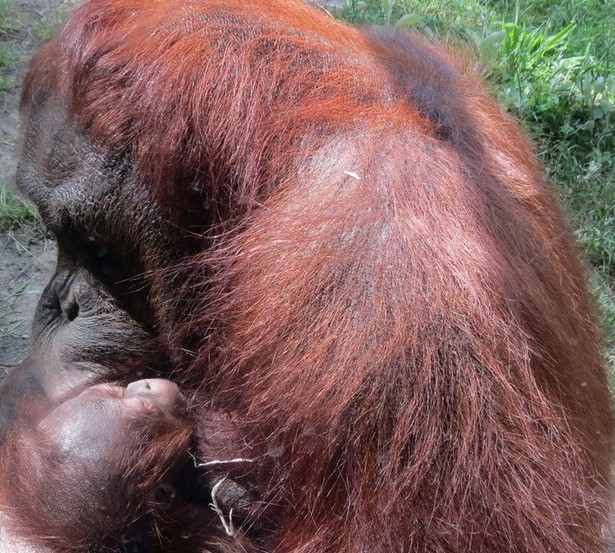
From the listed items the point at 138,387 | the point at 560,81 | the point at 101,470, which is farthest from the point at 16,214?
the point at 560,81

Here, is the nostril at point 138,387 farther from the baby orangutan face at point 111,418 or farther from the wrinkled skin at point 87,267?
the wrinkled skin at point 87,267

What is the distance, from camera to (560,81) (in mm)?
3854

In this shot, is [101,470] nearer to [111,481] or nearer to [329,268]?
[111,481]

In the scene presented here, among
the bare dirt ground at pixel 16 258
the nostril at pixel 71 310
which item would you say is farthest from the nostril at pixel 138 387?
the bare dirt ground at pixel 16 258

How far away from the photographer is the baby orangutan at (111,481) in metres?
1.70

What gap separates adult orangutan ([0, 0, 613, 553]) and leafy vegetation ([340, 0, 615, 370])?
136 centimetres

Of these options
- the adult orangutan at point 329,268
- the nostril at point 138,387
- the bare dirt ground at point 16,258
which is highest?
the adult orangutan at point 329,268

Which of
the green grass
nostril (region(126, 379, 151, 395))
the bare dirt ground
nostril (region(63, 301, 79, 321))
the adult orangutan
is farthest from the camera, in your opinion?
the green grass

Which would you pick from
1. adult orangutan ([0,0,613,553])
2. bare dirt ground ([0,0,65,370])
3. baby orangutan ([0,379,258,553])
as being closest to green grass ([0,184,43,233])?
bare dirt ground ([0,0,65,370])

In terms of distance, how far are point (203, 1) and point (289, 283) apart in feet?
2.21

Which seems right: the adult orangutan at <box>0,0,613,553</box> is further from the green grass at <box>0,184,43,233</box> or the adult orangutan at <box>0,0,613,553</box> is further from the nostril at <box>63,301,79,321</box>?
the green grass at <box>0,184,43,233</box>

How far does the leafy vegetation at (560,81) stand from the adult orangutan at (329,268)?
1362 mm

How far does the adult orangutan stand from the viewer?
4.83ft

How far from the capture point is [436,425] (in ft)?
4.81
